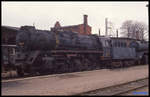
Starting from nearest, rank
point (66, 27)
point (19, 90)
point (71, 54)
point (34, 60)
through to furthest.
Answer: point (19, 90), point (34, 60), point (71, 54), point (66, 27)

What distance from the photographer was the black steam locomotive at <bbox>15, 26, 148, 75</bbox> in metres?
16.6

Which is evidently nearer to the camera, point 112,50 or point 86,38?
point 86,38

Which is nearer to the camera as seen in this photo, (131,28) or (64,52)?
(64,52)

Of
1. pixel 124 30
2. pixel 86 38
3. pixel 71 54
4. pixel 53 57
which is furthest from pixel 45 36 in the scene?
pixel 124 30

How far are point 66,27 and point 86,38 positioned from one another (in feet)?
119

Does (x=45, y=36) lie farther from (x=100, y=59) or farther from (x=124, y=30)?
(x=124, y=30)

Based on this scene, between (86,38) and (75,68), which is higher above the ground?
(86,38)

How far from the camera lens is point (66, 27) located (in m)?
57.8

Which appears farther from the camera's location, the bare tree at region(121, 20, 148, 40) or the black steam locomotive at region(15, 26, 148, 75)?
the bare tree at region(121, 20, 148, 40)

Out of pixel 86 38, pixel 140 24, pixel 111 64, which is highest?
pixel 140 24

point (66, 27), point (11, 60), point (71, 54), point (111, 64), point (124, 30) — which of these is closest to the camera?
point (11, 60)

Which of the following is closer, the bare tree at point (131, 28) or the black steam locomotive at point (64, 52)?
the black steam locomotive at point (64, 52)

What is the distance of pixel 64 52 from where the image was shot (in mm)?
18781

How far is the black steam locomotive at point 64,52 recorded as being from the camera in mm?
16578
